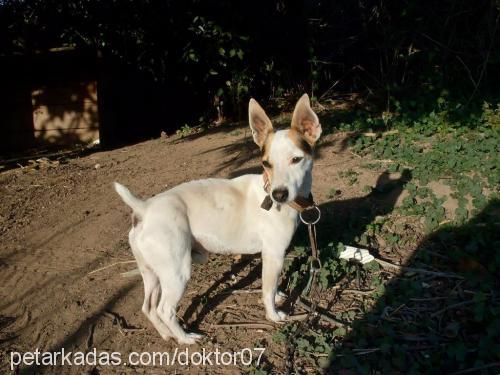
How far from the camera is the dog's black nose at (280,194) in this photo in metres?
3.19

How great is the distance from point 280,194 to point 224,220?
582mm

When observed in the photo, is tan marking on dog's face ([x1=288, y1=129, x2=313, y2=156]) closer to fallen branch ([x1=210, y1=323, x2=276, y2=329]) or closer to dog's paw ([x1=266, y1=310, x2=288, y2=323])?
dog's paw ([x1=266, y1=310, x2=288, y2=323])

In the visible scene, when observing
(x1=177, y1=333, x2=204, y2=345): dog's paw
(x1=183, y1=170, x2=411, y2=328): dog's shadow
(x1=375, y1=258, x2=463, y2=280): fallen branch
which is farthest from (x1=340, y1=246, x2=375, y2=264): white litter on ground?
(x1=177, y1=333, x2=204, y2=345): dog's paw

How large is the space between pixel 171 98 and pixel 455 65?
664 cm

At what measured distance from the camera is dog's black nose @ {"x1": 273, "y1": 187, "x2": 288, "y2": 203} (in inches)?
126

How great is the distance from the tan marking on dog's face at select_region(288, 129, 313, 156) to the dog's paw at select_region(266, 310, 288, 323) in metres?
1.37

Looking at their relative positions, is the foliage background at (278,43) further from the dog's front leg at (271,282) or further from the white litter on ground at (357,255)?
the dog's front leg at (271,282)

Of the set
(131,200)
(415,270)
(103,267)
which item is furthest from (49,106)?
(415,270)

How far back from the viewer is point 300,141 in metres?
3.50

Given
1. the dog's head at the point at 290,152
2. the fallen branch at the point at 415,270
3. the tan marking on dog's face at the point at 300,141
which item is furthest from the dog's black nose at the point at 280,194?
the fallen branch at the point at 415,270

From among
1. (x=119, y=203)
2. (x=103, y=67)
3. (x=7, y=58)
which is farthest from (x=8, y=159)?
(x=119, y=203)

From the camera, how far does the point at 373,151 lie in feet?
21.7

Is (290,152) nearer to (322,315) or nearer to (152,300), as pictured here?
(322,315)

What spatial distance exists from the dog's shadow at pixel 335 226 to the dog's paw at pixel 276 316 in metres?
0.16
